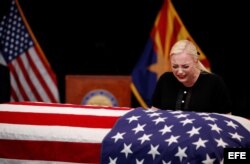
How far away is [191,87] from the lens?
226cm

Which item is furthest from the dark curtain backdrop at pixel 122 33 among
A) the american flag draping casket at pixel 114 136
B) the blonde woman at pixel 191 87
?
the american flag draping casket at pixel 114 136

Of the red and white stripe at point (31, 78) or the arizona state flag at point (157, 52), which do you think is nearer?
the arizona state flag at point (157, 52)

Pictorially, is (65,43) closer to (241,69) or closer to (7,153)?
(241,69)

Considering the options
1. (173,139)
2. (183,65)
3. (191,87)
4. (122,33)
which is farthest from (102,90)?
(173,139)

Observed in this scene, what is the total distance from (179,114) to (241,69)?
2873mm

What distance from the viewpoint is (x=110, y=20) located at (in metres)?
4.96

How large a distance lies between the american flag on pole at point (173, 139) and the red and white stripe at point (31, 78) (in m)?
2.98

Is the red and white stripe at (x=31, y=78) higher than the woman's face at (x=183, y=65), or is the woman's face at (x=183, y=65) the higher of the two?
the woman's face at (x=183, y=65)

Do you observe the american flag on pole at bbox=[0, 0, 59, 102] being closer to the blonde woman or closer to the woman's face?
the blonde woman

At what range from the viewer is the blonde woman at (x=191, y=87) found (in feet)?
7.06

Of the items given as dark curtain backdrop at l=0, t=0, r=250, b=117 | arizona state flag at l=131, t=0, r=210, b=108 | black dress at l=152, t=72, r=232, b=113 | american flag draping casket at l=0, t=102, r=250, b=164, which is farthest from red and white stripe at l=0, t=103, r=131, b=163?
dark curtain backdrop at l=0, t=0, r=250, b=117

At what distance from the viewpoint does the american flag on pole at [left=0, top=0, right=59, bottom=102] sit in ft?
15.5

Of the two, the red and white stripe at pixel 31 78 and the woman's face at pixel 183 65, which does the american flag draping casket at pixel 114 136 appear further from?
the red and white stripe at pixel 31 78

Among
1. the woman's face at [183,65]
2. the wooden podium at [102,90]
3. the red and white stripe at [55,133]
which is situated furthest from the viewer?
the wooden podium at [102,90]
